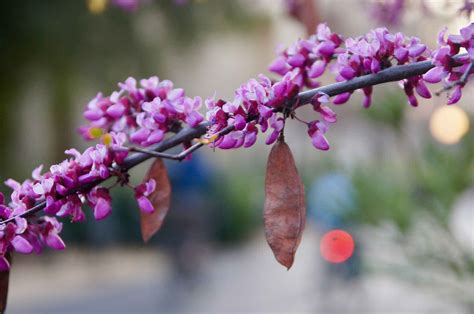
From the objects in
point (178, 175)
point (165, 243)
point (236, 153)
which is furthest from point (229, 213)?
point (236, 153)

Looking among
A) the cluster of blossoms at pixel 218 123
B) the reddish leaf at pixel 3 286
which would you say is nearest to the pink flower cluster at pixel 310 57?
the cluster of blossoms at pixel 218 123

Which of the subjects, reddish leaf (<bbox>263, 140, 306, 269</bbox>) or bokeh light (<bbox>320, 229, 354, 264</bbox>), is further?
bokeh light (<bbox>320, 229, 354, 264</bbox>)

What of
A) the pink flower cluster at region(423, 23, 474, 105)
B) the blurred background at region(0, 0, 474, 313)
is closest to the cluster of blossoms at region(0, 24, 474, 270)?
the pink flower cluster at region(423, 23, 474, 105)

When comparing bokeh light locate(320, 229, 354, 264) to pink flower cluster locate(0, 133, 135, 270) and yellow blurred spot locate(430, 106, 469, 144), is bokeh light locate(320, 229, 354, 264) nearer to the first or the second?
yellow blurred spot locate(430, 106, 469, 144)

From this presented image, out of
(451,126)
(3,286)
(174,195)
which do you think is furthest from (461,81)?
(174,195)

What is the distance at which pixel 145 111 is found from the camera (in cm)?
96

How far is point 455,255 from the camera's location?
111 inches

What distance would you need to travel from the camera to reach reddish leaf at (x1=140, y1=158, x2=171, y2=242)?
937mm

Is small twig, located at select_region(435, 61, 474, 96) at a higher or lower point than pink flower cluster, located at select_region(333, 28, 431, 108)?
lower

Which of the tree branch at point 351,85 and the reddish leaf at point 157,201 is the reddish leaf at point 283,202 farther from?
the reddish leaf at point 157,201

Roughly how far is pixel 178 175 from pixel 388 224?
4.38m

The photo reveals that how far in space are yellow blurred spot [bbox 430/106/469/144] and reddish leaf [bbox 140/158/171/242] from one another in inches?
97.5

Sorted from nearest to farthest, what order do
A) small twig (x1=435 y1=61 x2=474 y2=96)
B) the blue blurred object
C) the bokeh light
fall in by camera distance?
small twig (x1=435 y1=61 x2=474 y2=96), the blue blurred object, the bokeh light

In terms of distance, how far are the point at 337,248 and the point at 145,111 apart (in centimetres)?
522
